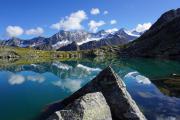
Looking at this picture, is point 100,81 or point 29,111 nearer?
point 100,81

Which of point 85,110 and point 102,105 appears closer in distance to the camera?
point 85,110

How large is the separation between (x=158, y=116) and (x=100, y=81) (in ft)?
24.4

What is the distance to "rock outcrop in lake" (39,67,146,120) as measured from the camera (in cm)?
2114

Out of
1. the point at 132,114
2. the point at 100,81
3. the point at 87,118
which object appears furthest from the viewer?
the point at 100,81

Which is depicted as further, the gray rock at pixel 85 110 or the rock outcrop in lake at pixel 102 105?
the rock outcrop in lake at pixel 102 105

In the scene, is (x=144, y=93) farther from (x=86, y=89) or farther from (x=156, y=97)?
(x=86, y=89)

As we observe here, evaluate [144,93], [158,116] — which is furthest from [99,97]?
[144,93]

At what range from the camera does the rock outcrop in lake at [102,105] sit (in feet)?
69.4

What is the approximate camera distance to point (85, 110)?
69.8 ft

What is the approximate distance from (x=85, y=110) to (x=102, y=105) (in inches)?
99.8

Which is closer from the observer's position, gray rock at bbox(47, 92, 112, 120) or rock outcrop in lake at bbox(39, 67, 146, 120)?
gray rock at bbox(47, 92, 112, 120)

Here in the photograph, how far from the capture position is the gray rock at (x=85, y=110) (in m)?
20.9

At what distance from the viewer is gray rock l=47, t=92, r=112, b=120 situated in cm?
2088

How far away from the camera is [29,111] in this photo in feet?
114
